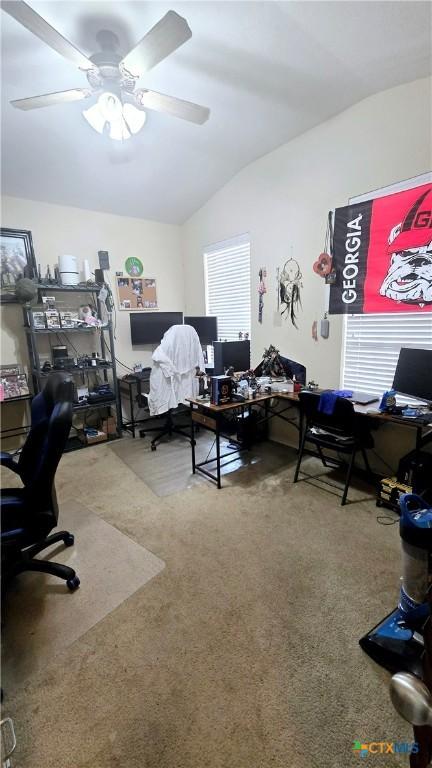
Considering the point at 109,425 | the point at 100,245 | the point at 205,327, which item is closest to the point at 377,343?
the point at 205,327

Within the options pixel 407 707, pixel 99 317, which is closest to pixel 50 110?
pixel 99 317

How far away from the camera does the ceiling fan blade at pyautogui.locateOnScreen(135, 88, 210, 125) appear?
1985mm

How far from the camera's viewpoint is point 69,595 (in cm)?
175

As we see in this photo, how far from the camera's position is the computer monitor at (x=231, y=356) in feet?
10.7

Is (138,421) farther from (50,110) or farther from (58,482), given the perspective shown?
(50,110)

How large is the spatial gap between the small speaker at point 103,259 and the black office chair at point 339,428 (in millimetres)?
2885

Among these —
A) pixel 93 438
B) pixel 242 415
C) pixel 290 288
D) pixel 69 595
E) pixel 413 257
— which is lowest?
pixel 69 595

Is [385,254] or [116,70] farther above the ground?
[116,70]

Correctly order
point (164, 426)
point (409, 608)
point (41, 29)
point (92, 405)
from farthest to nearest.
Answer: point (164, 426) < point (92, 405) < point (41, 29) < point (409, 608)

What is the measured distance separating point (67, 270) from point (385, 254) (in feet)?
10.2


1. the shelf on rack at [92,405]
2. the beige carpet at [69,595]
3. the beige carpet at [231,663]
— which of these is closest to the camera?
the beige carpet at [231,663]

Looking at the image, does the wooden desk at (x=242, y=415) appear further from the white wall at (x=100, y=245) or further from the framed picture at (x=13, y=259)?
the framed picture at (x=13, y=259)

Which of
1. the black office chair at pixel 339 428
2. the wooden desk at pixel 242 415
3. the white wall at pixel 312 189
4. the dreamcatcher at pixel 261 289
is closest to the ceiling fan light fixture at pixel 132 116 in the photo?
the white wall at pixel 312 189

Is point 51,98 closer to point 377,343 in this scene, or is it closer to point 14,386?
point 14,386
